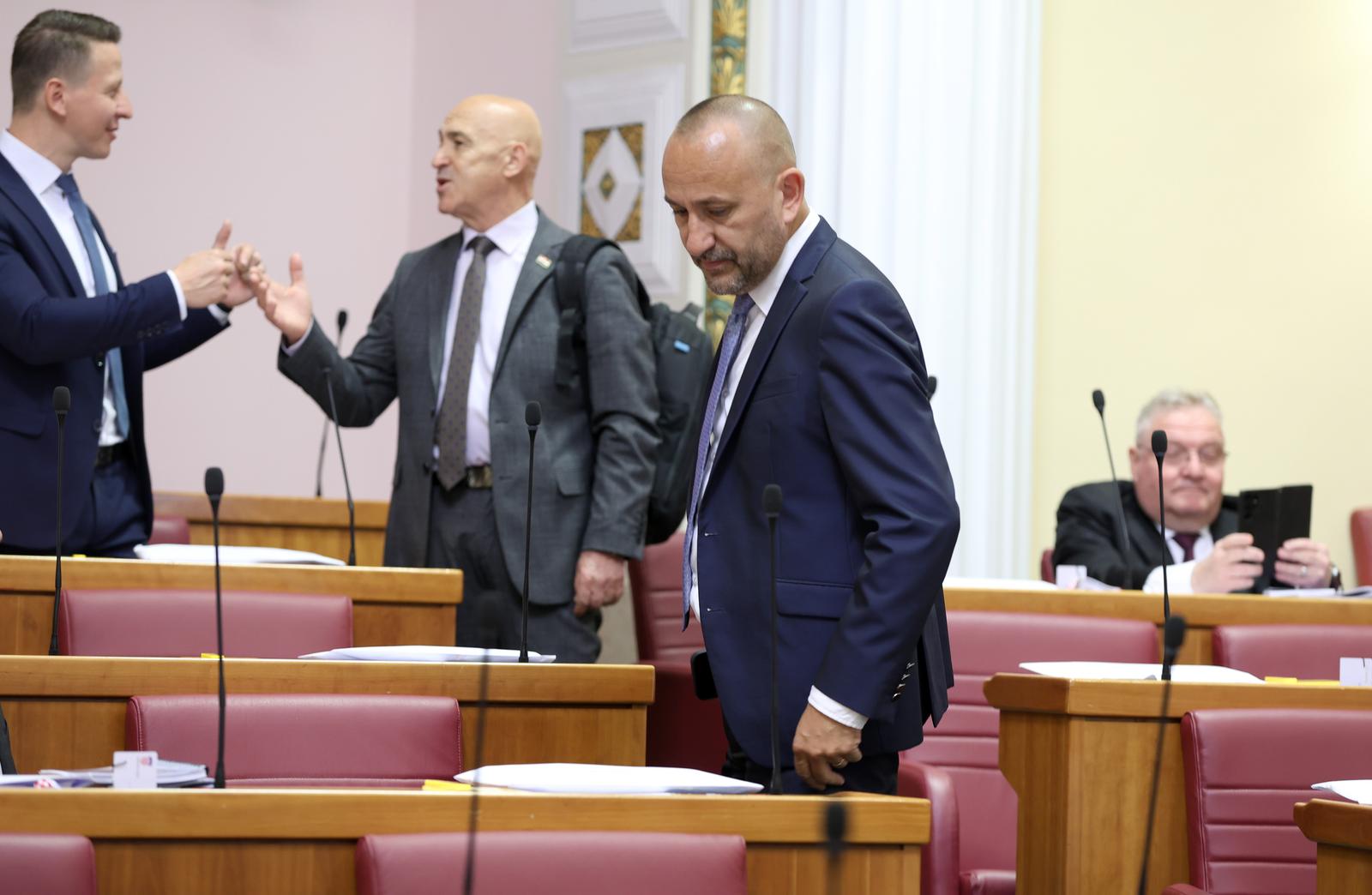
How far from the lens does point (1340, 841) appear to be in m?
2.05

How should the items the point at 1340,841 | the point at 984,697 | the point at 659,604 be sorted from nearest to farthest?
the point at 1340,841 → the point at 984,697 → the point at 659,604

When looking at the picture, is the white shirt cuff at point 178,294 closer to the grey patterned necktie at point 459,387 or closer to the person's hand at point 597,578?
the grey patterned necktie at point 459,387

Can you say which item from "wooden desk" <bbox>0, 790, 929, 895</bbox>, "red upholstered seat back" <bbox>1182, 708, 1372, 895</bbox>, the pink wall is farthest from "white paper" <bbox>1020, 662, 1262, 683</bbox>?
the pink wall

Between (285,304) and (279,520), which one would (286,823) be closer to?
(285,304)

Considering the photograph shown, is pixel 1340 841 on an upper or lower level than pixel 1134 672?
lower

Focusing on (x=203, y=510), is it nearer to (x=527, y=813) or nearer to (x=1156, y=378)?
(x=1156, y=378)

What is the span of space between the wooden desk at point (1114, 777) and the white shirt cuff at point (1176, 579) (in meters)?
1.50

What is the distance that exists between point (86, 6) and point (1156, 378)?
3875 mm

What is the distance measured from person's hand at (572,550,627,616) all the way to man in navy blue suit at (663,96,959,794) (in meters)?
1.33

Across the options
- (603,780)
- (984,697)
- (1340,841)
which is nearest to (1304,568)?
(984,697)

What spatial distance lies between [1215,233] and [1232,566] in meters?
1.74

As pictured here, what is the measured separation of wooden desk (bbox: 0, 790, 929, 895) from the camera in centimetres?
172

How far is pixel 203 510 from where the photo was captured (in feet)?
16.6

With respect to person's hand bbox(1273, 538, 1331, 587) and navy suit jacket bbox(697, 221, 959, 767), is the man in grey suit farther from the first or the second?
person's hand bbox(1273, 538, 1331, 587)
